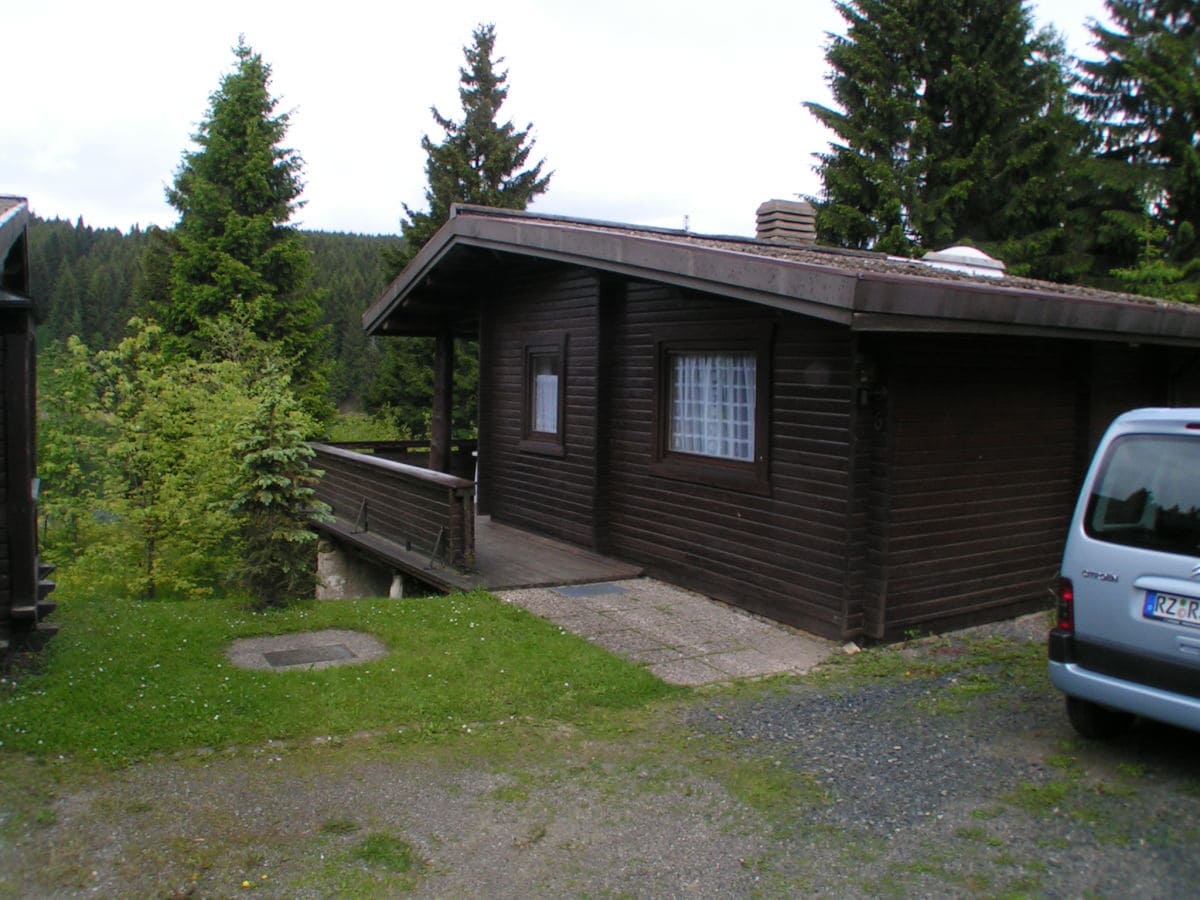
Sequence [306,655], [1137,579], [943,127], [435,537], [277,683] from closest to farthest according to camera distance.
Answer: [1137,579], [277,683], [306,655], [435,537], [943,127]

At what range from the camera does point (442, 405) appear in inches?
553

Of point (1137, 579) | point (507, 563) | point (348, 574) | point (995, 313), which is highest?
point (995, 313)

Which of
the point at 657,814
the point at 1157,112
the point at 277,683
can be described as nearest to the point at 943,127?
the point at 1157,112

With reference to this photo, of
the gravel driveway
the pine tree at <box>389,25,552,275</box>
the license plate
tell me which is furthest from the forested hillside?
the license plate

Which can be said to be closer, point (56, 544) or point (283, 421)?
point (283, 421)

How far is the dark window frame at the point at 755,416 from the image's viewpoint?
8078 mm

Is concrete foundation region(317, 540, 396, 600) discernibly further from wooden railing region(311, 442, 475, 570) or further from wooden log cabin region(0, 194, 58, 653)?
wooden log cabin region(0, 194, 58, 653)

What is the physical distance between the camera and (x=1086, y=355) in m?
8.95

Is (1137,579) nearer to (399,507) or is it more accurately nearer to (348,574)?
(399,507)

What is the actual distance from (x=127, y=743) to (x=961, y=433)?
6169 millimetres

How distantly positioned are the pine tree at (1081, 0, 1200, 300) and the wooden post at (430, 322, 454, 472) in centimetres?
1372

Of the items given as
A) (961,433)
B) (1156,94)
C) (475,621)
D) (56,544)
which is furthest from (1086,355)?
(1156,94)

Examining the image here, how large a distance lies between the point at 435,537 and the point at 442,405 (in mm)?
4606

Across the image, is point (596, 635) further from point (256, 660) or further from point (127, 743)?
point (127, 743)
